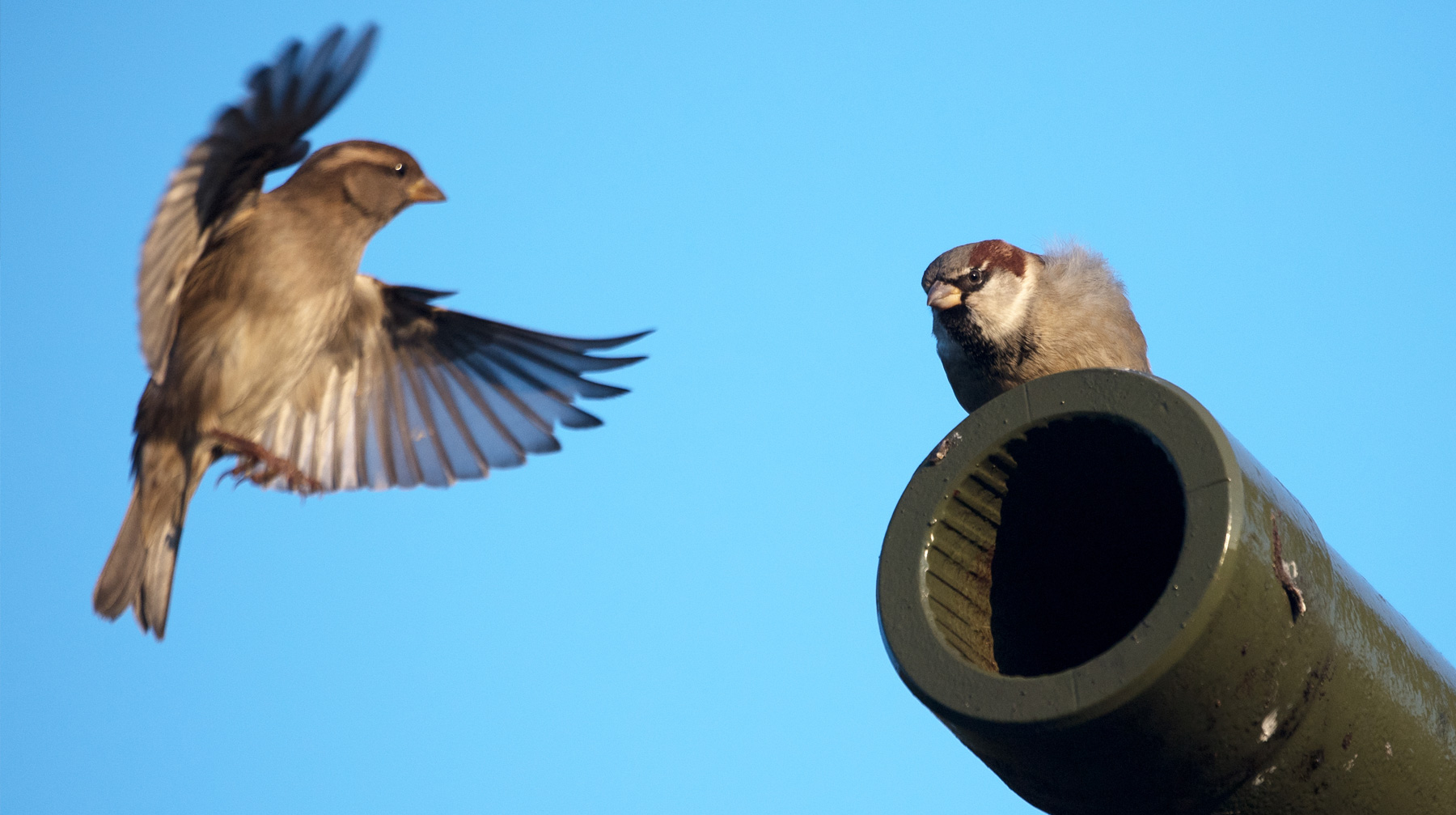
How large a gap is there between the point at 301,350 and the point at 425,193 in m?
0.66

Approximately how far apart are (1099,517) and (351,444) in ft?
10.2

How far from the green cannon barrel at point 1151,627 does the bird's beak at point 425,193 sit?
8.04ft

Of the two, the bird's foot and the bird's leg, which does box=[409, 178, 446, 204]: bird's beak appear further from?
the bird's foot

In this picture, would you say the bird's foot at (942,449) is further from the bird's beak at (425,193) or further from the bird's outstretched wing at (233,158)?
the bird's beak at (425,193)

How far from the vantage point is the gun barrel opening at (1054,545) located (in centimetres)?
212

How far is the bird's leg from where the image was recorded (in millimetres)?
3848

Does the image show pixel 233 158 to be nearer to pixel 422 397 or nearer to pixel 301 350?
pixel 301 350

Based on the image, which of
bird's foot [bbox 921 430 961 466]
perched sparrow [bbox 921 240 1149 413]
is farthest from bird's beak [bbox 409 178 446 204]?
bird's foot [bbox 921 430 961 466]

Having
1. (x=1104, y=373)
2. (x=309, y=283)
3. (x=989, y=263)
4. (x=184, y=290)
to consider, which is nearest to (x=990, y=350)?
(x=989, y=263)

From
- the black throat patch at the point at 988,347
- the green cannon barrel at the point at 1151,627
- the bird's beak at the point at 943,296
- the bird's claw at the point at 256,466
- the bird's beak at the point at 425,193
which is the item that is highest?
the bird's beak at the point at 425,193

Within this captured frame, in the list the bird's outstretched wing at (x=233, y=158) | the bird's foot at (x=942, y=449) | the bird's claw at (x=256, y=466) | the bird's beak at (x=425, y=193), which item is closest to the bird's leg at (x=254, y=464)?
the bird's claw at (x=256, y=466)

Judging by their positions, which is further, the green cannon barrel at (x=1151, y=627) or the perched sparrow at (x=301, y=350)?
the perched sparrow at (x=301, y=350)

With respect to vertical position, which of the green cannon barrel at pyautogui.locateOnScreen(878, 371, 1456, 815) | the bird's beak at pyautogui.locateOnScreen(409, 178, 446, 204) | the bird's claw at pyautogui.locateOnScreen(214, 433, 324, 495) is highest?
the bird's beak at pyautogui.locateOnScreen(409, 178, 446, 204)

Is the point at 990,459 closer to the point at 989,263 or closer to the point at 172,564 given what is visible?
the point at 989,263
